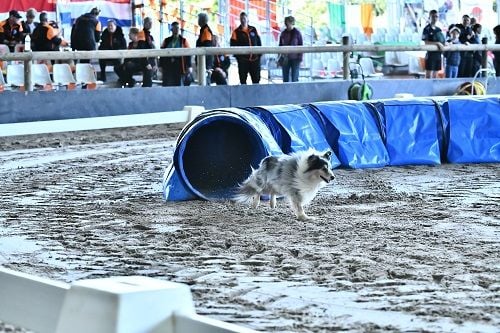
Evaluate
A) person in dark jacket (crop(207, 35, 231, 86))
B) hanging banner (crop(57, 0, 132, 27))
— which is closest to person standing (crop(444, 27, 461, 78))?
person in dark jacket (crop(207, 35, 231, 86))

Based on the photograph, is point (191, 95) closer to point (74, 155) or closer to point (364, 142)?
point (74, 155)

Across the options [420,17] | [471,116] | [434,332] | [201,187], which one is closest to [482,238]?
[434,332]

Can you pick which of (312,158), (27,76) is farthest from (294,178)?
(27,76)

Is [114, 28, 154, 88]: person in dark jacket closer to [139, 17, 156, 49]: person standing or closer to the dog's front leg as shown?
[139, 17, 156, 49]: person standing

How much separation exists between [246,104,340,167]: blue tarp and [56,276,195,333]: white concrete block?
31.3 ft

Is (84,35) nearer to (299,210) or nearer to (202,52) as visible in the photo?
(202,52)

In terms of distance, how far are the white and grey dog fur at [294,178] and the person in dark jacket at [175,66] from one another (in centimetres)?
1138

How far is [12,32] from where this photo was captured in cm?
2142

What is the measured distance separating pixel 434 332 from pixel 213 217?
15.8 feet

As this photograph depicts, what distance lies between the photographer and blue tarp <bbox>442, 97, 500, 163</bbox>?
15.4 metres

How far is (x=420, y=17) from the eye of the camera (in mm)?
33406

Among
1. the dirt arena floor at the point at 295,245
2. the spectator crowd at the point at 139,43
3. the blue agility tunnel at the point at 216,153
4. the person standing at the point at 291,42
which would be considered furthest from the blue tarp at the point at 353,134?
the person standing at the point at 291,42

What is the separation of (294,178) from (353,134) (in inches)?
184

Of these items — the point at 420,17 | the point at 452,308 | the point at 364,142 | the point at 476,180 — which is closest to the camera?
the point at 452,308
